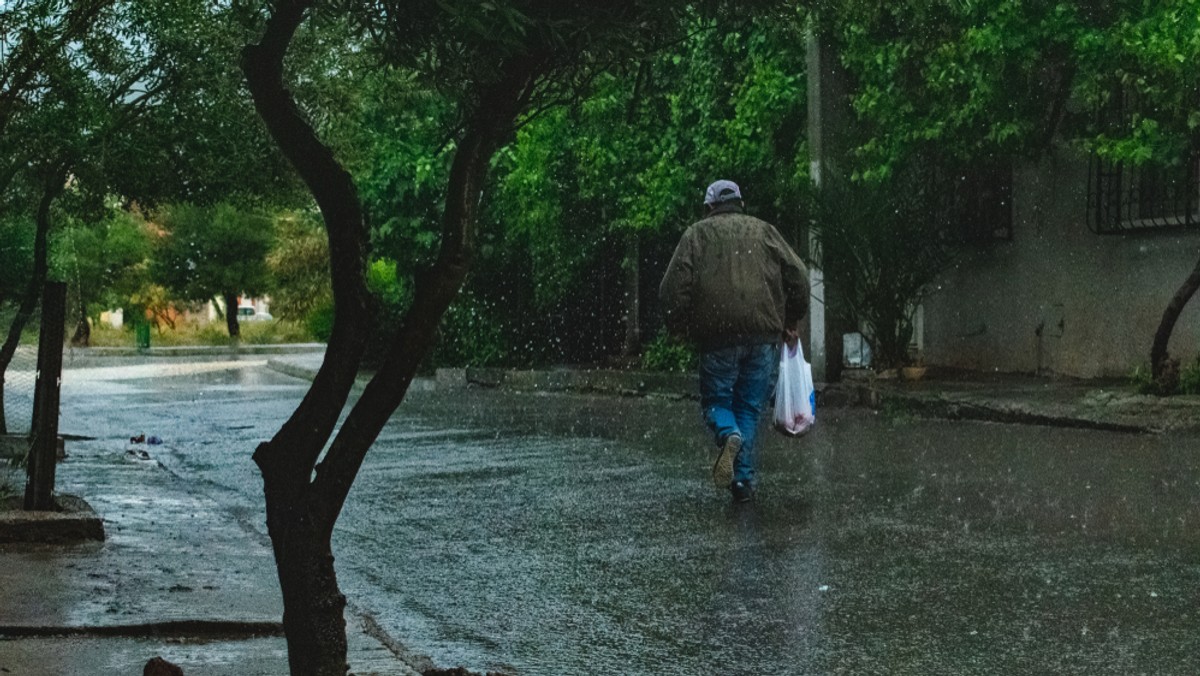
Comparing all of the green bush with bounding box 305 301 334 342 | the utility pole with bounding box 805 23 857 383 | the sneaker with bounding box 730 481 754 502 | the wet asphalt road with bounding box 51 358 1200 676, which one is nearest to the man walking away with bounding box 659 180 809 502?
the sneaker with bounding box 730 481 754 502

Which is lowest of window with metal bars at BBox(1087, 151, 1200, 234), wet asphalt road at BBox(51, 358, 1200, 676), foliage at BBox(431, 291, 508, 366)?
wet asphalt road at BBox(51, 358, 1200, 676)

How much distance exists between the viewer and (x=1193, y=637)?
19.7 feet

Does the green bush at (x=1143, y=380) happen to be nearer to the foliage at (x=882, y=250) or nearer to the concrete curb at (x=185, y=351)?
the foliage at (x=882, y=250)

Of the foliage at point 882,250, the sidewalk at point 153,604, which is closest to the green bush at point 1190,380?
the foliage at point 882,250

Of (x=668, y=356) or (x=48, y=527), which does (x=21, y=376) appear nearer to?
(x=48, y=527)

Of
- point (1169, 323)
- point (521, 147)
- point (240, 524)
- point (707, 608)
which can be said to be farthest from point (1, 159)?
point (521, 147)

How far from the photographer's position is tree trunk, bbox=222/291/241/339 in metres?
63.0

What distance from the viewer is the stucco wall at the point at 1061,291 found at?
17.2 metres

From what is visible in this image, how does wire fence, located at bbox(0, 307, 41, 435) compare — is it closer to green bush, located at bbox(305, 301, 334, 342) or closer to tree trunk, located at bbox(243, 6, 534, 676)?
tree trunk, located at bbox(243, 6, 534, 676)

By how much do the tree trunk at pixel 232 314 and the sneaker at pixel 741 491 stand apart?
178 feet

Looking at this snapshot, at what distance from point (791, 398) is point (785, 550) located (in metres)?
3.18

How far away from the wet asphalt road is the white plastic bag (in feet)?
1.19

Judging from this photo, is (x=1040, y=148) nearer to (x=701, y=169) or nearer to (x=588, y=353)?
(x=701, y=169)

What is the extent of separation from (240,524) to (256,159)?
3.44 metres
